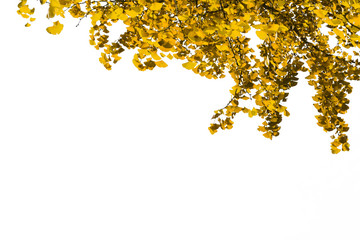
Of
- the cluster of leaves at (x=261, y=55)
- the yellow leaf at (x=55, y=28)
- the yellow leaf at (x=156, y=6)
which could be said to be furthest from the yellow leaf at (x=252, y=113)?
the yellow leaf at (x=55, y=28)

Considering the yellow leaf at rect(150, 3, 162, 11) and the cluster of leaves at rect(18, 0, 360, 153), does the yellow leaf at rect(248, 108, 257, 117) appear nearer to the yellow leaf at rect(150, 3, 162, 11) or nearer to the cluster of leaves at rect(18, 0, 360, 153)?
the cluster of leaves at rect(18, 0, 360, 153)

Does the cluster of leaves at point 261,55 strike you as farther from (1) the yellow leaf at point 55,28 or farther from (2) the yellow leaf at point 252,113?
(1) the yellow leaf at point 55,28

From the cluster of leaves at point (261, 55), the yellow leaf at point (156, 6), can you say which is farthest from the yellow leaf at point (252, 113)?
the yellow leaf at point (156, 6)

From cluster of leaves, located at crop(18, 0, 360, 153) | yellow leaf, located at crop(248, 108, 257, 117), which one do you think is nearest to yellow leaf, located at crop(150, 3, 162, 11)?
cluster of leaves, located at crop(18, 0, 360, 153)

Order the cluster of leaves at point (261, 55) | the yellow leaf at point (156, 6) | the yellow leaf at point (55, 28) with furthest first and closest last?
the cluster of leaves at point (261, 55)
the yellow leaf at point (156, 6)
the yellow leaf at point (55, 28)

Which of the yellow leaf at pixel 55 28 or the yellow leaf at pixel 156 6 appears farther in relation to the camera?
the yellow leaf at pixel 156 6

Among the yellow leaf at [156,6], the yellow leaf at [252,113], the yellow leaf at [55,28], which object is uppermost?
the yellow leaf at [252,113]

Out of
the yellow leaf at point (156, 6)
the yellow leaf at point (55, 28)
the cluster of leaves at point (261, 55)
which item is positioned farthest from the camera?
the cluster of leaves at point (261, 55)

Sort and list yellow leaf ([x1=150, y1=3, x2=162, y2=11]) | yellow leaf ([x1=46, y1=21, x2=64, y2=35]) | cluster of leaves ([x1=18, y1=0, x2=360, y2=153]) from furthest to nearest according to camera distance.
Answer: cluster of leaves ([x1=18, y1=0, x2=360, y2=153])
yellow leaf ([x1=150, y1=3, x2=162, y2=11])
yellow leaf ([x1=46, y1=21, x2=64, y2=35])

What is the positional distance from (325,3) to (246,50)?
0.58 meters

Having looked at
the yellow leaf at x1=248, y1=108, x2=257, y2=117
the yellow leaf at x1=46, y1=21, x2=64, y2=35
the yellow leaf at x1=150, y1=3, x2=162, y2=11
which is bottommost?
the yellow leaf at x1=46, y1=21, x2=64, y2=35

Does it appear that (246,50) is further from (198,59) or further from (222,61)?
(198,59)

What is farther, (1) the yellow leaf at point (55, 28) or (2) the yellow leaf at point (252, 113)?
(2) the yellow leaf at point (252, 113)

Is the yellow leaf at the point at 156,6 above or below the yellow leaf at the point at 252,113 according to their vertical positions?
below
